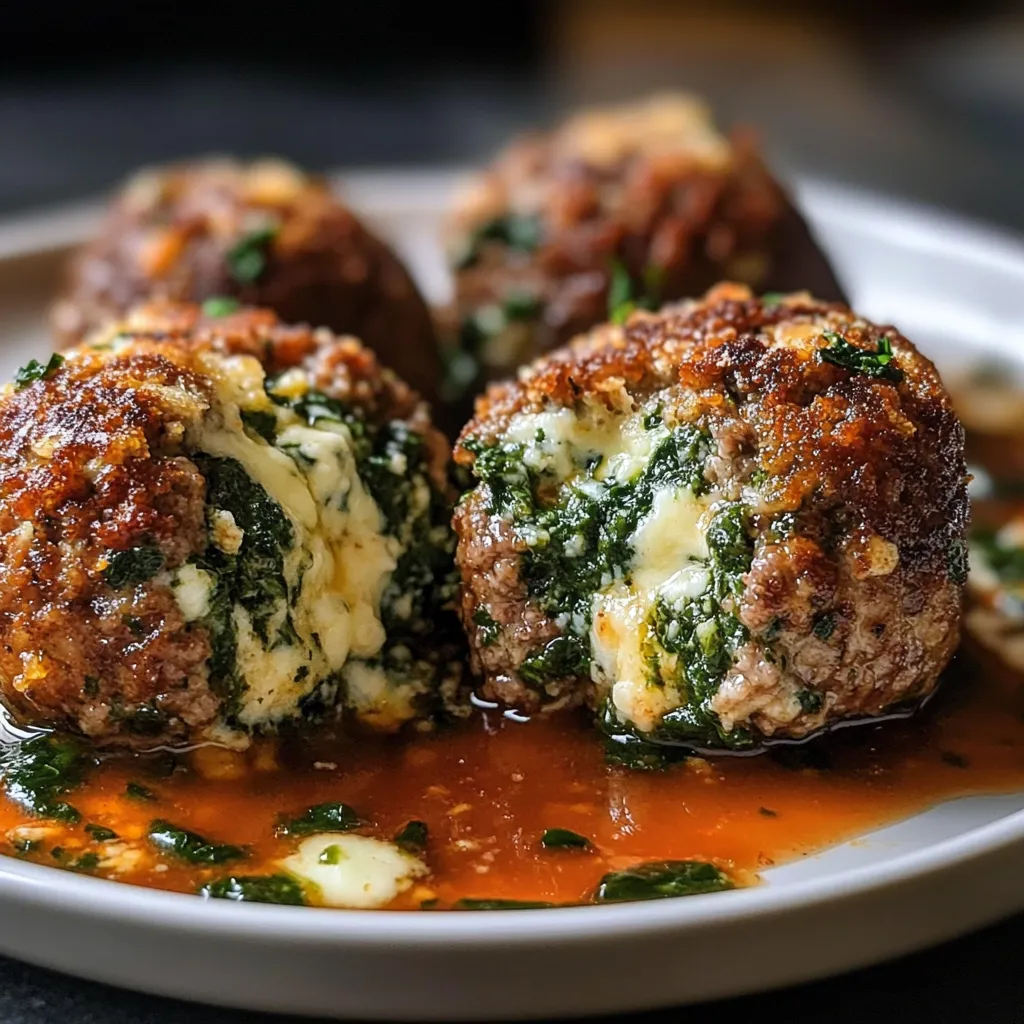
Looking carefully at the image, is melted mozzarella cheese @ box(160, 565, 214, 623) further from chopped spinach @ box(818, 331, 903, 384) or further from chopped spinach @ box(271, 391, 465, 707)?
chopped spinach @ box(818, 331, 903, 384)

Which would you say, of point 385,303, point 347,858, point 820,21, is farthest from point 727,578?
point 820,21

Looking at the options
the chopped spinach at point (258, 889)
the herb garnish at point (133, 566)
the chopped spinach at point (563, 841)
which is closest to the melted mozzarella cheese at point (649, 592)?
the chopped spinach at point (563, 841)

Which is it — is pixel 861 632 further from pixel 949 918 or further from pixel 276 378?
pixel 276 378

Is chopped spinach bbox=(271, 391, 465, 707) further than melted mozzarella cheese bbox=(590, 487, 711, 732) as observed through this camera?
Yes

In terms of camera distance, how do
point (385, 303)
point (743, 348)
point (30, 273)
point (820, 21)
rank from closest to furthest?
point (743, 348)
point (385, 303)
point (30, 273)
point (820, 21)

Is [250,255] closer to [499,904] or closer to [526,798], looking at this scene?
[526,798]

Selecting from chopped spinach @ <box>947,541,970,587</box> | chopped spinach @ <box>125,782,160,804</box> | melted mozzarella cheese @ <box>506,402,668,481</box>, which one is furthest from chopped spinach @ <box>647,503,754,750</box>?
chopped spinach @ <box>125,782,160,804</box>

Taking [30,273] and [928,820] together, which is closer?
[928,820]

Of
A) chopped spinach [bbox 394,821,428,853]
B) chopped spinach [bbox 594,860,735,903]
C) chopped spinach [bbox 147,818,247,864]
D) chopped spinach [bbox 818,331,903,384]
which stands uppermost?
chopped spinach [bbox 818,331,903,384]
